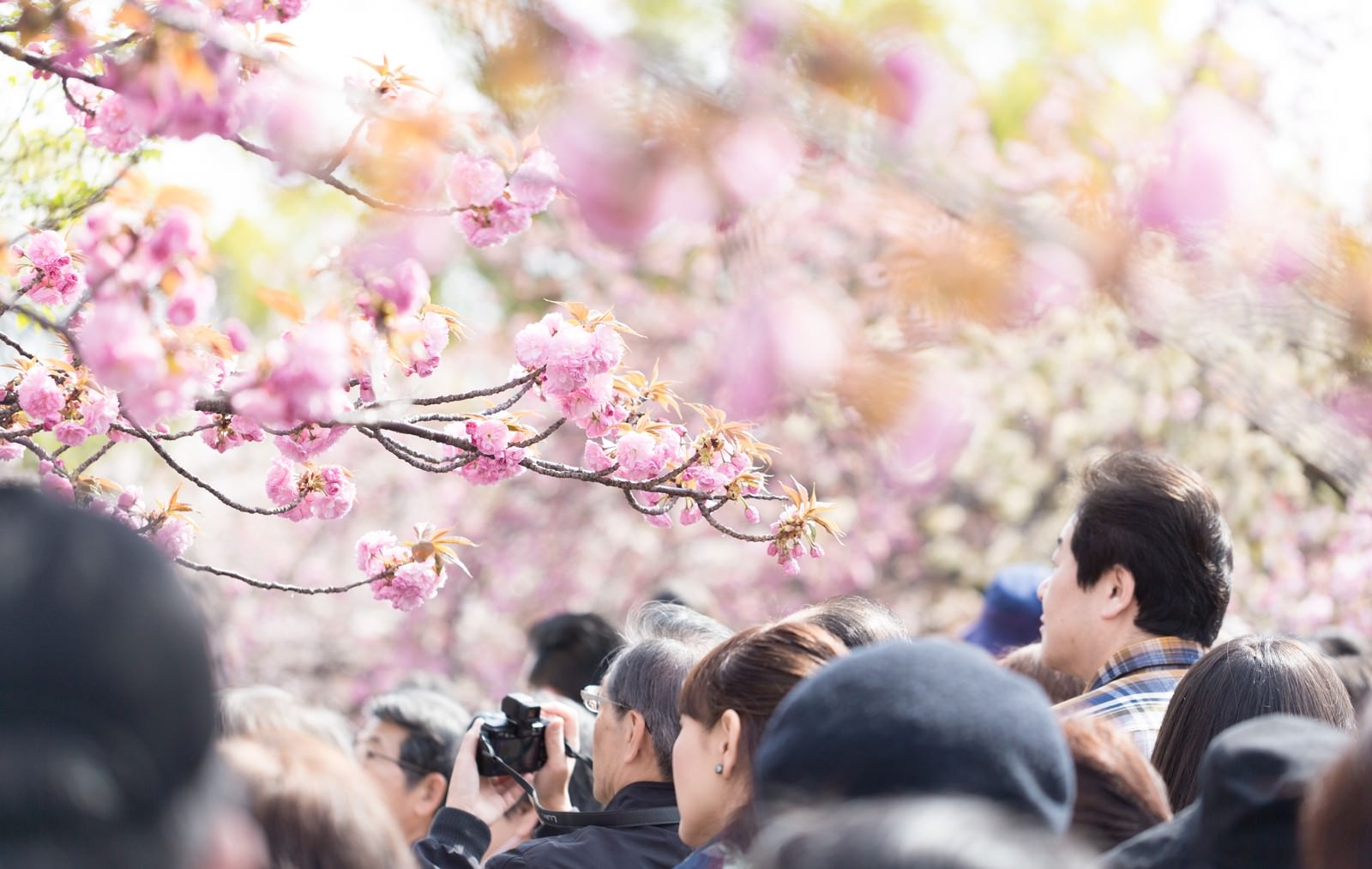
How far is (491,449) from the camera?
2330 mm

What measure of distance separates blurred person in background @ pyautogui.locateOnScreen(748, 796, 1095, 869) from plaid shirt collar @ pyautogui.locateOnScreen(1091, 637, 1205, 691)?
4.40 ft

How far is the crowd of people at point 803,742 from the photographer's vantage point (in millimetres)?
1018

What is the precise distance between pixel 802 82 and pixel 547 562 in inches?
325

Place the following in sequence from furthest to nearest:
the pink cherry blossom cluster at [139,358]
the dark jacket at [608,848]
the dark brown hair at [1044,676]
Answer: the dark brown hair at [1044,676] < the dark jacket at [608,848] < the pink cherry blossom cluster at [139,358]

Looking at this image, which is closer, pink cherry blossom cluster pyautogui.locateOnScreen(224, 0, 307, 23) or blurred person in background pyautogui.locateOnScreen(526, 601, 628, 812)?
pink cherry blossom cluster pyautogui.locateOnScreen(224, 0, 307, 23)

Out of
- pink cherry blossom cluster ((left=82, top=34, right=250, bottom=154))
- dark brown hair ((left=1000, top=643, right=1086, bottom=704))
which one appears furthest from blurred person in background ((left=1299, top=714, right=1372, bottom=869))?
dark brown hair ((left=1000, top=643, right=1086, bottom=704))

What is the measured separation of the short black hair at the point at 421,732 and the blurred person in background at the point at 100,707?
222 cm

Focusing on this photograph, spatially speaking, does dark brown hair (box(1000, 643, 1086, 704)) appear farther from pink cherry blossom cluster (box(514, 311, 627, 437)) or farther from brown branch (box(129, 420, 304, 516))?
brown branch (box(129, 420, 304, 516))

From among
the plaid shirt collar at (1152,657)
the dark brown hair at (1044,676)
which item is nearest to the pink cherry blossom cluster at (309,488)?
the plaid shirt collar at (1152,657)

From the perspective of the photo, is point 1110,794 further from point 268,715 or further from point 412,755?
point 412,755

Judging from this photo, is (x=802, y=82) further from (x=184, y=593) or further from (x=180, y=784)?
(x=180, y=784)

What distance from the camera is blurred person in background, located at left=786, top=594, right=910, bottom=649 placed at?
212cm

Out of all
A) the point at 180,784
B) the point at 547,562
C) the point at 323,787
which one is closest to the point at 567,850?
the point at 323,787

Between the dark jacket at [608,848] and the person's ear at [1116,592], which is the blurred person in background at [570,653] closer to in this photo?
the dark jacket at [608,848]
